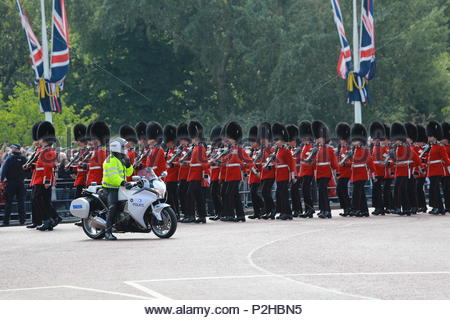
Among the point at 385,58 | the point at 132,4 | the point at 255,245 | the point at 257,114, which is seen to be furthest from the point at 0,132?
the point at 255,245

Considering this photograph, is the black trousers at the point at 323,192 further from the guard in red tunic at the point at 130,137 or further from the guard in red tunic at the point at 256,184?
the guard in red tunic at the point at 130,137

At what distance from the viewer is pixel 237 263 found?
12875 millimetres

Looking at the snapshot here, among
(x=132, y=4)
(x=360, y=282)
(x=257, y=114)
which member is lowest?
(x=360, y=282)

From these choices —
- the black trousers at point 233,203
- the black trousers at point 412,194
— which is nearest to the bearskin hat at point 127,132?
the black trousers at point 233,203

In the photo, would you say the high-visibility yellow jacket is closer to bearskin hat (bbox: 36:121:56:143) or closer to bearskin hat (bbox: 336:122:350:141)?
bearskin hat (bbox: 36:121:56:143)

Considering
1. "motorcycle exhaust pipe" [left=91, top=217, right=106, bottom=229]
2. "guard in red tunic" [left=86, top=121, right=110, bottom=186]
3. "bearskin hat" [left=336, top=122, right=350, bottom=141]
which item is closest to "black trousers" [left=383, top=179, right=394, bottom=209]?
"bearskin hat" [left=336, top=122, right=350, bottom=141]

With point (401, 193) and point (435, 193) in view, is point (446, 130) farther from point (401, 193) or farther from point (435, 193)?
point (401, 193)

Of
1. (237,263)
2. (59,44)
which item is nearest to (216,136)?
(59,44)

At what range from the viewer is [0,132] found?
46.6 m

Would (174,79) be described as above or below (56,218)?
above

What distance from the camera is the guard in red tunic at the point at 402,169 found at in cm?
2239

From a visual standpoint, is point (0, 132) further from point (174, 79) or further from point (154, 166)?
point (154, 166)

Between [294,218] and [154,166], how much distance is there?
333 centimetres

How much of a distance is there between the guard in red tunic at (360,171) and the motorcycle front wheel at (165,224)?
6.35 meters
